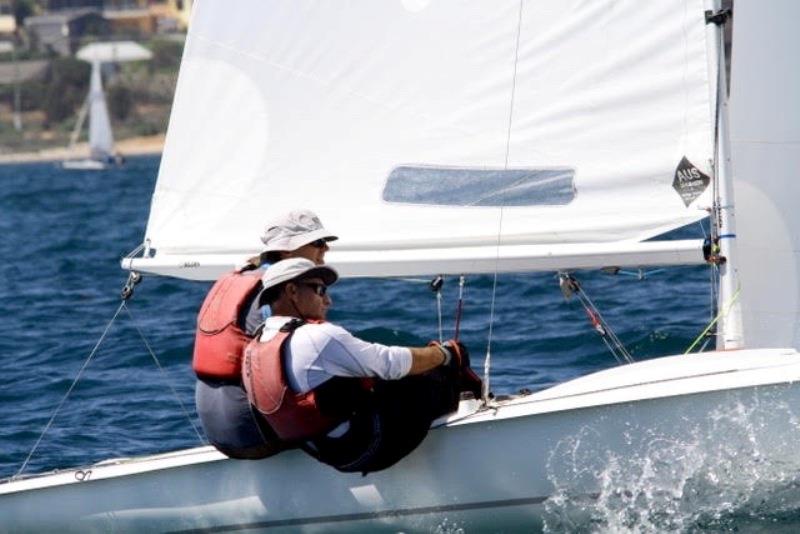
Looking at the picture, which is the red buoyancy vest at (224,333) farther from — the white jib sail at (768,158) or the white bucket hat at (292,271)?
the white jib sail at (768,158)

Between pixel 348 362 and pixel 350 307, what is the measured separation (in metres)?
5.03

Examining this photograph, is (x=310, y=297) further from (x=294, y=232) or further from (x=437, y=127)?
(x=437, y=127)

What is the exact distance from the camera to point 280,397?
4188 millimetres

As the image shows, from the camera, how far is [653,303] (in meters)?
8.43

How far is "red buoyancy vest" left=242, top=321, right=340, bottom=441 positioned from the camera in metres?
4.18

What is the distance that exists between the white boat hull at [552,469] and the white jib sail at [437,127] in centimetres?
60

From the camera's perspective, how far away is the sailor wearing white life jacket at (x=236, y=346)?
4320mm

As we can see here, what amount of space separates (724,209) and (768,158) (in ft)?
0.59

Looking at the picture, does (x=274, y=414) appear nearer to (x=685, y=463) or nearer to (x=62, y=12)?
(x=685, y=463)

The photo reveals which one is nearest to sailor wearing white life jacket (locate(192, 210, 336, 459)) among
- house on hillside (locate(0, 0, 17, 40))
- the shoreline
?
the shoreline

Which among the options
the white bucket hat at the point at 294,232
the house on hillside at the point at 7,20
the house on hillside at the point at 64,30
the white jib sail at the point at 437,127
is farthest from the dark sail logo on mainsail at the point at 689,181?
the house on hillside at the point at 7,20

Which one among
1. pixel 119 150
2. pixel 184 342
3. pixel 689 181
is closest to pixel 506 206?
pixel 689 181

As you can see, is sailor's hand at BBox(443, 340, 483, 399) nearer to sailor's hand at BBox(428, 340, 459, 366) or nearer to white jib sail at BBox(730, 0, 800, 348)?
sailor's hand at BBox(428, 340, 459, 366)

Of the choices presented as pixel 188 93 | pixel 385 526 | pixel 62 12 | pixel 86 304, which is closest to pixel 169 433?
pixel 188 93
